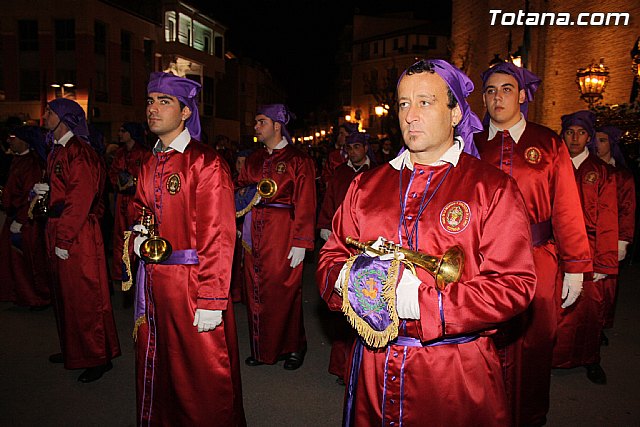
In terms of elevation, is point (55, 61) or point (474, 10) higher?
point (474, 10)

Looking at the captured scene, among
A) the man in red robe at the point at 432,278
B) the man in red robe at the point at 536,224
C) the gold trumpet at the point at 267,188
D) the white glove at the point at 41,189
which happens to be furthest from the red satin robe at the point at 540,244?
the white glove at the point at 41,189

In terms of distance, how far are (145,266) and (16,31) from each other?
30043 mm

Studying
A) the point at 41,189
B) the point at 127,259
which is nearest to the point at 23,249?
the point at 41,189

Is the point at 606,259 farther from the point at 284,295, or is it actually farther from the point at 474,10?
the point at 474,10

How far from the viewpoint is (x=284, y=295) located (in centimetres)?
510

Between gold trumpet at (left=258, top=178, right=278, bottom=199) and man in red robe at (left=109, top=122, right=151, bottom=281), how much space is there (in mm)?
3311

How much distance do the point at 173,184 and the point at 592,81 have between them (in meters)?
13.6

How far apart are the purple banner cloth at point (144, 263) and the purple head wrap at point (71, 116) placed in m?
2.16

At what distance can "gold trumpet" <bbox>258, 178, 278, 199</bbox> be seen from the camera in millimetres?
4934

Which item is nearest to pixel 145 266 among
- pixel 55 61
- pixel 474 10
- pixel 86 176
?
pixel 86 176

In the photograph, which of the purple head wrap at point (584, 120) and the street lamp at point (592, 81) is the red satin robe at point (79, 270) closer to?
the purple head wrap at point (584, 120)

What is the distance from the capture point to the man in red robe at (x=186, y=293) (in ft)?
10.5

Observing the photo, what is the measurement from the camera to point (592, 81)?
13.6 metres

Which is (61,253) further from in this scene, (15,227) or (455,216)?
(455,216)
